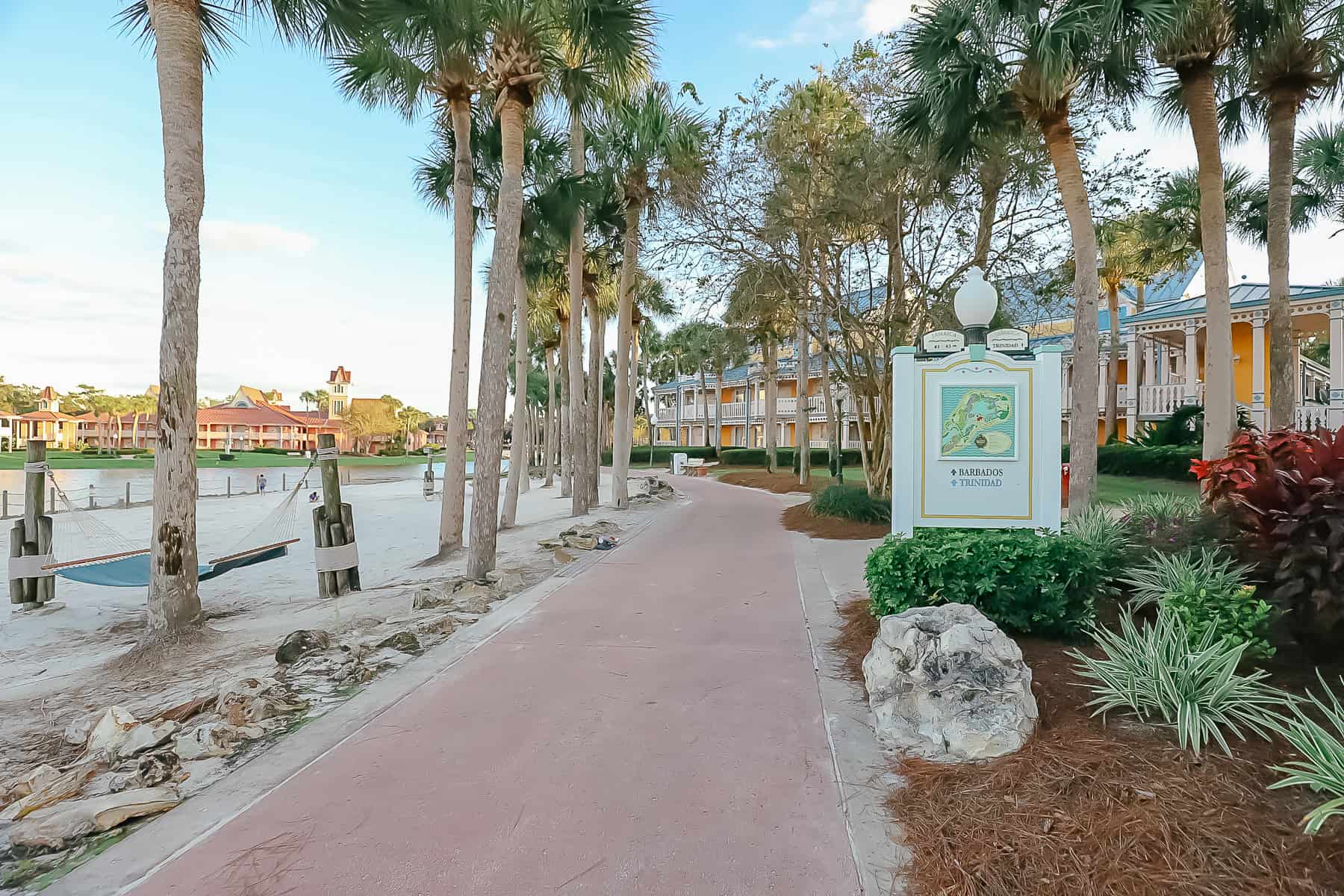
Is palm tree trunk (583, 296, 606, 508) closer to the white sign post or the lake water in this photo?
the lake water

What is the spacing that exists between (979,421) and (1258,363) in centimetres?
2100

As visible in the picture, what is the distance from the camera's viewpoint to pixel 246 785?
3.48 m

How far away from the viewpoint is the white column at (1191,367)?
21.1m

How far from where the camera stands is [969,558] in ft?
16.7

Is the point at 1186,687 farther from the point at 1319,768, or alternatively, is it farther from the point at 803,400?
the point at 803,400

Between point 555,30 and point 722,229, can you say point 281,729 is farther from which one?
point 722,229

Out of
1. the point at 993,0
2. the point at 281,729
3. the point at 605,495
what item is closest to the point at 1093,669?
the point at 281,729

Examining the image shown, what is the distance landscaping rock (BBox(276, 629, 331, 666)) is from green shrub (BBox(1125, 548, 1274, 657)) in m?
6.27

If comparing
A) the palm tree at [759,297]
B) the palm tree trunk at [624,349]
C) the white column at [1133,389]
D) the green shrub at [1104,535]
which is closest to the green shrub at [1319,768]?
the green shrub at [1104,535]

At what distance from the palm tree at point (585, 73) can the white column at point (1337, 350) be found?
20.9 m

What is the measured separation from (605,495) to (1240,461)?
23019mm

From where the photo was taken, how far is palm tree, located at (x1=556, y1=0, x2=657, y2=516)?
899 cm

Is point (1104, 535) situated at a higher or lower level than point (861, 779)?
higher

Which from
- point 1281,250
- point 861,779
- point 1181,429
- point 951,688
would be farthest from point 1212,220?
point 1181,429
